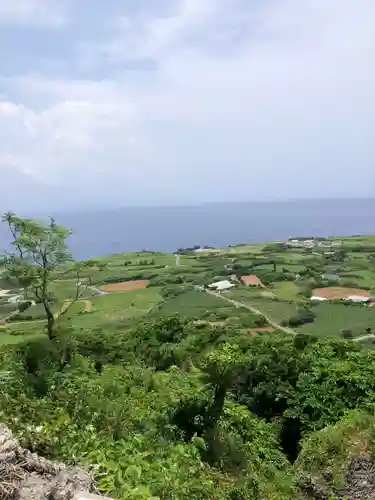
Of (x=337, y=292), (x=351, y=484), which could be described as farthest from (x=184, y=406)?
(x=337, y=292)

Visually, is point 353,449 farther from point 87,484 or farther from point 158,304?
point 158,304

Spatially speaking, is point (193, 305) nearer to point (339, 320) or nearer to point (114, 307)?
point (114, 307)

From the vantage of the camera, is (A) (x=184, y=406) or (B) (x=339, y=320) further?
(B) (x=339, y=320)

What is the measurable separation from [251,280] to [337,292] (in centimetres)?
1068

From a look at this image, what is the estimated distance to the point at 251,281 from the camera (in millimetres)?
56500

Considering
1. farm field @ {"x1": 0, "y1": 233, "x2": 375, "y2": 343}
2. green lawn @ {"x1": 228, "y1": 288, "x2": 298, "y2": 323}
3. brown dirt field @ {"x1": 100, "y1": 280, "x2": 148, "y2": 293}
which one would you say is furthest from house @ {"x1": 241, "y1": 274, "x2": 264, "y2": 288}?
brown dirt field @ {"x1": 100, "y1": 280, "x2": 148, "y2": 293}

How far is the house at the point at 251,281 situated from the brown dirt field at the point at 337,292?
6423 mm

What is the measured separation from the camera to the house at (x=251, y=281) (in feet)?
180

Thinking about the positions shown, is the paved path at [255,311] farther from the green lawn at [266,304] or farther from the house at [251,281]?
the house at [251,281]

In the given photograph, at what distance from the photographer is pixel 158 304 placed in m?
46.4

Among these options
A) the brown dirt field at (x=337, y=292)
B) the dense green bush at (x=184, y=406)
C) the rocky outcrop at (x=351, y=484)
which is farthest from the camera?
the brown dirt field at (x=337, y=292)

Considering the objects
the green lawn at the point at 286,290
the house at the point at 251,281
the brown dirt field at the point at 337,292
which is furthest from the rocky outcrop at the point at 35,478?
the house at the point at 251,281

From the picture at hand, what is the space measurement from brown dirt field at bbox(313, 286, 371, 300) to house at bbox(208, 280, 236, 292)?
8.88 meters

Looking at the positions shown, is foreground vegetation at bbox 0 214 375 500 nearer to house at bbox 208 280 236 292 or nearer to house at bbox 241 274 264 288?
house at bbox 208 280 236 292
